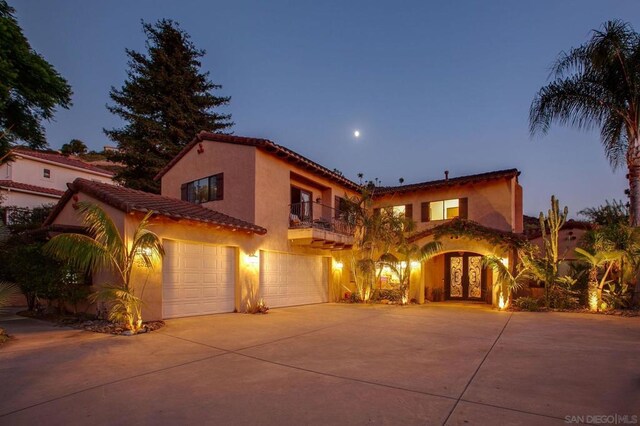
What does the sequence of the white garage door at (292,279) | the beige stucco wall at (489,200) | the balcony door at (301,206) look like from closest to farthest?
1. the white garage door at (292,279)
2. the balcony door at (301,206)
3. the beige stucco wall at (489,200)

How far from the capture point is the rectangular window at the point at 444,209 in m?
19.2

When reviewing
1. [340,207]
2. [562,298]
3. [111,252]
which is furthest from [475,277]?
[111,252]

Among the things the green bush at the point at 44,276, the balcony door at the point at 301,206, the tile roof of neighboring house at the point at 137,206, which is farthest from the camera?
the balcony door at the point at 301,206

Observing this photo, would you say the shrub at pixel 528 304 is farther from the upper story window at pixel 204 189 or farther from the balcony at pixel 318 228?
the upper story window at pixel 204 189

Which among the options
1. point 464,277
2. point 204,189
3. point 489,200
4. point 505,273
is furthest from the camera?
point 464,277

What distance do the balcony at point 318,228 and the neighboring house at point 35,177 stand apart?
18005mm

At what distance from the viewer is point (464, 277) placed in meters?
18.8

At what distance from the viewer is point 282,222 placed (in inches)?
604

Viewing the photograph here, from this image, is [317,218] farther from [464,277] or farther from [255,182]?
[464,277]

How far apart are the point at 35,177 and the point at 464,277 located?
31481 millimetres

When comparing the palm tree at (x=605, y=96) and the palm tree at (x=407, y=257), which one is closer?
the palm tree at (x=605, y=96)

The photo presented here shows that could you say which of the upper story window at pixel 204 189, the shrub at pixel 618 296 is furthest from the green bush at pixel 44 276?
the shrub at pixel 618 296

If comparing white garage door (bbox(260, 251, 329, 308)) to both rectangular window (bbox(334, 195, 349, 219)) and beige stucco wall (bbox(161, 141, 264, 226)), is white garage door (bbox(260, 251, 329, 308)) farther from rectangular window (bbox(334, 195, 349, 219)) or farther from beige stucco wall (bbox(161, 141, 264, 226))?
rectangular window (bbox(334, 195, 349, 219))

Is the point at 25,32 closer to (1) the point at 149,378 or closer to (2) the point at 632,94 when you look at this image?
(1) the point at 149,378
